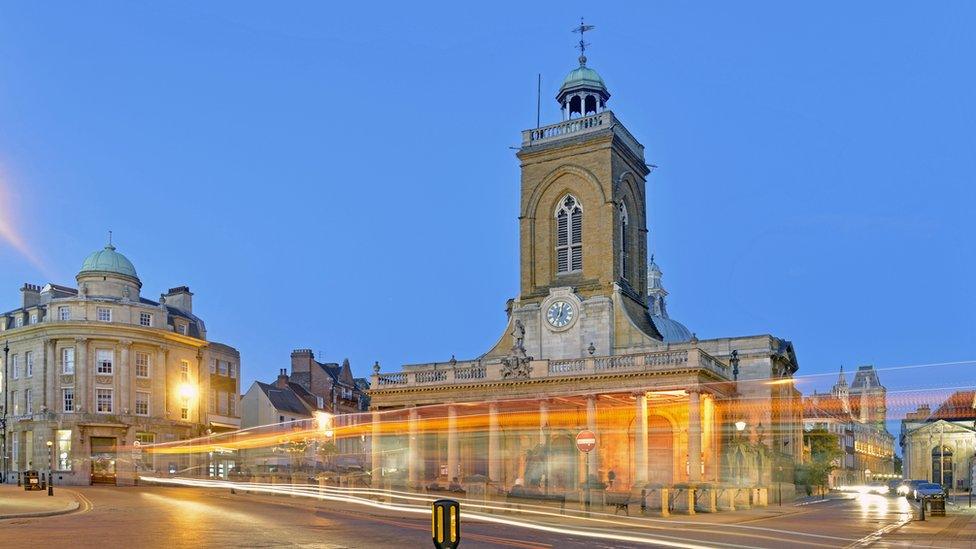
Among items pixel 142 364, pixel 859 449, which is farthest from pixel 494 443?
pixel 859 449

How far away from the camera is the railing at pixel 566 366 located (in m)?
52.9

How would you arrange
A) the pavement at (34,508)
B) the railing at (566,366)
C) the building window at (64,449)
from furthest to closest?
1. the building window at (64,449)
2. the railing at (566,366)
3. the pavement at (34,508)

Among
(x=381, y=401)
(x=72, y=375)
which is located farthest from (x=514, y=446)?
(x=72, y=375)

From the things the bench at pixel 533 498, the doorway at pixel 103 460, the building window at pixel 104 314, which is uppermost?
the building window at pixel 104 314

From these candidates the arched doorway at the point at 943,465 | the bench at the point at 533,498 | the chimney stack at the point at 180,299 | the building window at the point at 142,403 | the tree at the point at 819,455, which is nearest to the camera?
the bench at the point at 533,498

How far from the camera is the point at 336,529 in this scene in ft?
84.0

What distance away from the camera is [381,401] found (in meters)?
60.5

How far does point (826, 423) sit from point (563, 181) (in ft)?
141

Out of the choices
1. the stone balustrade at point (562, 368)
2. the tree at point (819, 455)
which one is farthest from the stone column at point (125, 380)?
the tree at point (819, 455)

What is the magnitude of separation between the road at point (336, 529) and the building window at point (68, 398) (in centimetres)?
3643

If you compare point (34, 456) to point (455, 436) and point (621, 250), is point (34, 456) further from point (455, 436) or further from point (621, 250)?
point (621, 250)

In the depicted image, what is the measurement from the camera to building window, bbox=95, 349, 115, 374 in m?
71.4

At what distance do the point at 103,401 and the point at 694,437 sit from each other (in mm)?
47566

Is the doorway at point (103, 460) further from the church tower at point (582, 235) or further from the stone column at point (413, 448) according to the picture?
the church tower at point (582, 235)
